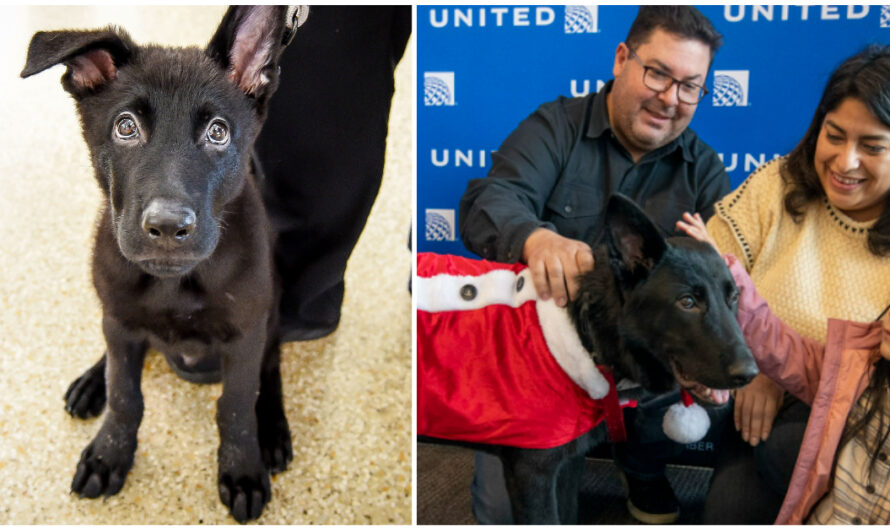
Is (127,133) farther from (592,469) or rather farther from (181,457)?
(592,469)

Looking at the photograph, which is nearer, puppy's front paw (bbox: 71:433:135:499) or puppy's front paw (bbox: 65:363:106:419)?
puppy's front paw (bbox: 71:433:135:499)

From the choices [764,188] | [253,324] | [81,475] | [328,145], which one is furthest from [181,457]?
[764,188]

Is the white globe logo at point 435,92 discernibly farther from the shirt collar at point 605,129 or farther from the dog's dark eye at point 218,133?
the dog's dark eye at point 218,133

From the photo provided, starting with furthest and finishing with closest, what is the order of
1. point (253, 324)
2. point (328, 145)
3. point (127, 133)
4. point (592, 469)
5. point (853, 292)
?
1. point (328, 145)
2. point (592, 469)
3. point (253, 324)
4. point (853, 292)
5. point (127, 133)

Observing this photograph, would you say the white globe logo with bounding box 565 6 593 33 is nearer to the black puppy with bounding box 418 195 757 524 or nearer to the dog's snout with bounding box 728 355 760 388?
the black puppy with bounding box 418 195 757 524

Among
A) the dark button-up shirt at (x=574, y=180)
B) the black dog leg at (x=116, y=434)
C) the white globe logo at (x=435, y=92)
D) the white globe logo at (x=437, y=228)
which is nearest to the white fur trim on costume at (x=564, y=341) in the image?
the dark button-up shirt at (x=574, y=180)

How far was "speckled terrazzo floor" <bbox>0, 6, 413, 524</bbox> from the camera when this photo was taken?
127 cm

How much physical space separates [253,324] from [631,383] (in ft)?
2.20

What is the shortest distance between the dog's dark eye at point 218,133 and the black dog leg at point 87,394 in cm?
75

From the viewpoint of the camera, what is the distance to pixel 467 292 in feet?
3.82

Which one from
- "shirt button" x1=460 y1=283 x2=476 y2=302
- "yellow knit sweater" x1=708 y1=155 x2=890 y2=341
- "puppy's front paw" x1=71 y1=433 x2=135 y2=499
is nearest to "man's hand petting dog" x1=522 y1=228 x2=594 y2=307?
"shirt button" x1=460 y1=283 x2=476 y2=302

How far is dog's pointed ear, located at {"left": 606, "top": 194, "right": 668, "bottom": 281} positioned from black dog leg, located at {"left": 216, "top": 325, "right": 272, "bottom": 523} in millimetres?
644

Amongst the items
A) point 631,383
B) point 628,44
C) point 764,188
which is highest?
point 628,44

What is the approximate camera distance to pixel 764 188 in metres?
1.08
